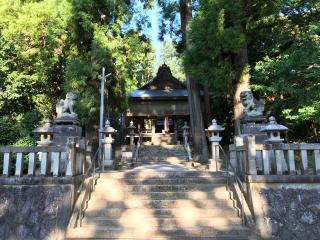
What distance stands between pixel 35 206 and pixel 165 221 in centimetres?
257

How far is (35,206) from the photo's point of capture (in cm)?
605

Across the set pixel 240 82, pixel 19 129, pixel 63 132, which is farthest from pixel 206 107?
pixel 63 132

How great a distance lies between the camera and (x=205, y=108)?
17.9 metres

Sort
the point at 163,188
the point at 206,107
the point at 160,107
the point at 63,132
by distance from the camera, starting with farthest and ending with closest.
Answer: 1. the point at 160,107
2. the point at 206,107
3. the point at 63,132
4. the point at 163,188

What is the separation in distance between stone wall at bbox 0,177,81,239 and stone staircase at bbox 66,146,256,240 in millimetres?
419

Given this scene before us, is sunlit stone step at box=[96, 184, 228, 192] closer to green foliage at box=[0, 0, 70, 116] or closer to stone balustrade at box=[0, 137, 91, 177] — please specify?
stone balustrade at box=[0, 137, 91, 177]

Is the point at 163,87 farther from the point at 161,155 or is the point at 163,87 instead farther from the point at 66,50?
the point at 66,50

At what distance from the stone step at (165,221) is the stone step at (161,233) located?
6.6 inches

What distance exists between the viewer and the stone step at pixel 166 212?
20.7 feet

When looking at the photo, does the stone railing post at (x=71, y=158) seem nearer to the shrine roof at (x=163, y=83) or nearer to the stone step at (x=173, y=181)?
the stone step at (x=173, y=181)

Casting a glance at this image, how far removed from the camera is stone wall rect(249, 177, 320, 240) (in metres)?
5.76

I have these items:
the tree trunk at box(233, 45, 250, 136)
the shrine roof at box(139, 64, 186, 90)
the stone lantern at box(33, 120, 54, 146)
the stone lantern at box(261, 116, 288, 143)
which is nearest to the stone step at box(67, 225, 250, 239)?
the stone lantern at box(261, 116, 288, 143)

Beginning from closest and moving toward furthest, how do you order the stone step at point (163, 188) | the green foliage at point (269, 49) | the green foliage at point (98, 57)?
the stone step at point (163, 188) < the green foliage at point (269, 49) < the green foliage at point (98, 57)

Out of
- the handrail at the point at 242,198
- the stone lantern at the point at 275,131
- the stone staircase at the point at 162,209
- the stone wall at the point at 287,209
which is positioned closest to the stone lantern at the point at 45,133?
the stone staircase at the point at 162,209
